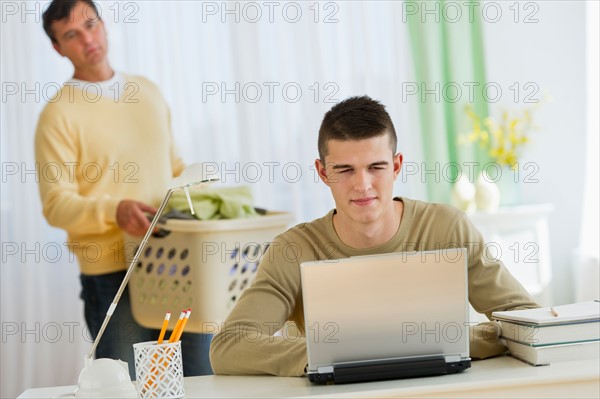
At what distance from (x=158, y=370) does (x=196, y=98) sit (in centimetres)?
205

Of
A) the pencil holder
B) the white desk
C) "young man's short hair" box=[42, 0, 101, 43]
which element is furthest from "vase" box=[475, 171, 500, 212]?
the pencil holder

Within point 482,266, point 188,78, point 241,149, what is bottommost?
point 482,266

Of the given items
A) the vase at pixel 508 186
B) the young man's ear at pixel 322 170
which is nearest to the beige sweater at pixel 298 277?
the young man's ear at pixel 322 170

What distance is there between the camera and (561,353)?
155 cm

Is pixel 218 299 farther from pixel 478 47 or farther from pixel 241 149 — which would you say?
pixel 478 47

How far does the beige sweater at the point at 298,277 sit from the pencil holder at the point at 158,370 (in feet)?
0.83

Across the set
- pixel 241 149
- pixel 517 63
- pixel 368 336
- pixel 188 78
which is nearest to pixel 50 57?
pixel 188 78

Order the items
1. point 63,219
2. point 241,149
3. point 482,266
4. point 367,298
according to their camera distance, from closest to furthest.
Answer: point 367,298 < point 482,266 < point 63,219 < point 241,149

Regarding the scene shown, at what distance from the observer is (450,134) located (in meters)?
3.75

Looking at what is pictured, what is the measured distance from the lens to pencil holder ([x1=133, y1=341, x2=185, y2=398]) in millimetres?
1477

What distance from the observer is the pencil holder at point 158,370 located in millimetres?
1477

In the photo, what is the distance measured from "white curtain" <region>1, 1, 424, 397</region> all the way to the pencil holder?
6.31 ft

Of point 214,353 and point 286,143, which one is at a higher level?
point 286,143

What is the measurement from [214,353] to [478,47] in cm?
242
